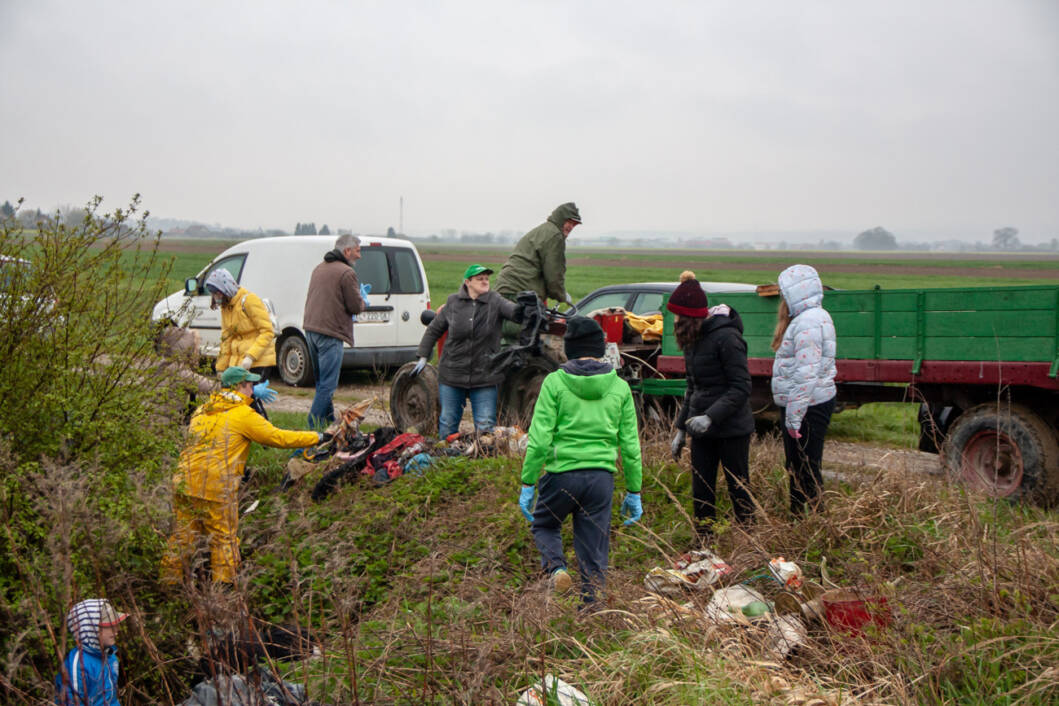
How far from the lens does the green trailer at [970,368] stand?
6.36 m

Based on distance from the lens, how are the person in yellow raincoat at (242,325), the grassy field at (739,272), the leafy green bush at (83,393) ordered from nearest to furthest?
the leafy green bush at (83,393), the person in yellow raincoat at (242,325), the grassy field at (739,272)

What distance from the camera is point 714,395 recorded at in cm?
548

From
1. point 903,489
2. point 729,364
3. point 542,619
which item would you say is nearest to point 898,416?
point 903,489

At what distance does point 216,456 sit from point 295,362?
24.7ft

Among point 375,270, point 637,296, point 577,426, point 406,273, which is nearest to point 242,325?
point 577,426

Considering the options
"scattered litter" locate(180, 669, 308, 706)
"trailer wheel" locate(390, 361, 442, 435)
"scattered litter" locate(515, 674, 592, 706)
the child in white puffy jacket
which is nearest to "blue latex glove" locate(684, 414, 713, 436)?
the child in white puffy jacket

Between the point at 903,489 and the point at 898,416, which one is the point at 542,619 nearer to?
the point at 903,489

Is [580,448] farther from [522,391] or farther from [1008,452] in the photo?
[522,391]

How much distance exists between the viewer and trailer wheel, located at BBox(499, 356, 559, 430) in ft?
28.5

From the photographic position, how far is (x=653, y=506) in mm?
6336

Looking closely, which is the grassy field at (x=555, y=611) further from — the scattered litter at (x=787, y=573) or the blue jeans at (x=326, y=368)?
the blue jeans at (x=326, y=368)

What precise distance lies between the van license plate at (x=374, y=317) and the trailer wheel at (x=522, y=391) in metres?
3.99

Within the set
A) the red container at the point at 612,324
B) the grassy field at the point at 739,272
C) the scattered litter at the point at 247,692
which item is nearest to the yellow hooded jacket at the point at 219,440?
the scattered litter at the point at 247,692

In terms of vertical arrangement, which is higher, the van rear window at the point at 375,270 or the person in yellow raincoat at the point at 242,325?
the van rear window at the point at 375,270
